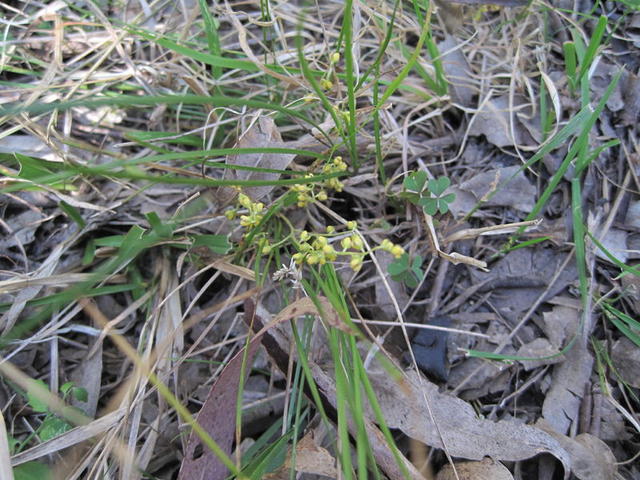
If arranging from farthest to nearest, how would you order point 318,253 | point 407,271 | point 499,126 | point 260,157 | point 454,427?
point 499,126 < point 260,157 < point 407,271 < point 454,427 < point 318,253

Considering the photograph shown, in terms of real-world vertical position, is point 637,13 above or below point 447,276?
above

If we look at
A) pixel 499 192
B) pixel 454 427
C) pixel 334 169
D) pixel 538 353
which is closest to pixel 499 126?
pixel 499 192

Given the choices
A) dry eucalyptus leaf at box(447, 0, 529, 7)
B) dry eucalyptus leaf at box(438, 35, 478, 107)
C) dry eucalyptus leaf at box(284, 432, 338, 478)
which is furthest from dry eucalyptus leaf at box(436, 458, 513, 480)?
dry eucalyptus leaf at box(447, 0, 529, 7)

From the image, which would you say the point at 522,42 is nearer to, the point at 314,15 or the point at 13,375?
the point at 314,15

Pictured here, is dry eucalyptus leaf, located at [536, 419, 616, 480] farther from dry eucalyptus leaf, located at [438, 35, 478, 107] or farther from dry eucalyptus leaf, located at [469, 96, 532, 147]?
dry eucalyptus leaf, located at [438, 35, 478, 107]

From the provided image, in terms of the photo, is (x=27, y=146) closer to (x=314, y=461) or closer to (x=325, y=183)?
(x=325, y=183)

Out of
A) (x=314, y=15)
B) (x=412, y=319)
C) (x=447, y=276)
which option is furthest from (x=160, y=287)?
(x=314, y=15)

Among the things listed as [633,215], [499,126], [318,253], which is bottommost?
[633,215]
